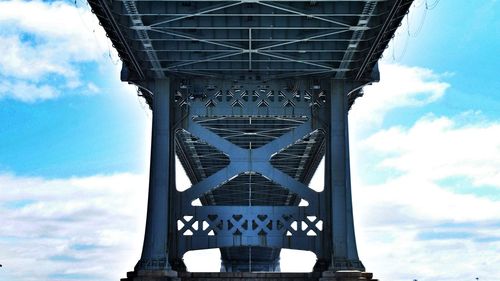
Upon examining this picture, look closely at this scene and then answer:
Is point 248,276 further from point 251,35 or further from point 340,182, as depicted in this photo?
point 251,35

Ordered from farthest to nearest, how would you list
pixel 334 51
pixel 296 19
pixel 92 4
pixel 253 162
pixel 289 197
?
pixel 289 197, pixel 253 162, pixel 334 51, pixel 296 19, pixel 92 4

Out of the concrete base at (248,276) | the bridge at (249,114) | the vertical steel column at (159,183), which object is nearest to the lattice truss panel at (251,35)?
the bridge at (249,114)

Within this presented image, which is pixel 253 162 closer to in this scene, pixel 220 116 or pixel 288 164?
pixel 220 116

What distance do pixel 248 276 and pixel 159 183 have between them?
549 centimetres

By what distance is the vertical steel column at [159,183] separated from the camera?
35031mm

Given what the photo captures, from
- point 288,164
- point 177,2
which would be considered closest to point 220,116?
point 177,2

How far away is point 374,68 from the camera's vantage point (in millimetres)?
37594

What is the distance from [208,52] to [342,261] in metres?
9.58

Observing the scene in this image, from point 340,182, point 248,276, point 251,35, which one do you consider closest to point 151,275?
point 248,276

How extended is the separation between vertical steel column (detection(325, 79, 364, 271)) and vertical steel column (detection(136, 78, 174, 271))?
21.1ft

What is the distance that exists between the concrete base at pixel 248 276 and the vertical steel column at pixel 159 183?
546 millimetres

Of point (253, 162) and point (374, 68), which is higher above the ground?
point (374, 68)

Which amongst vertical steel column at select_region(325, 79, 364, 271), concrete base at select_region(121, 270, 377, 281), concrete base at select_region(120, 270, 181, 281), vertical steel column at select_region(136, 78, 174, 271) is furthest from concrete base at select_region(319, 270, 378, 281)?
vertical steel column at select_region(136, 78, 174, 271)

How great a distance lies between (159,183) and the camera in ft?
117
